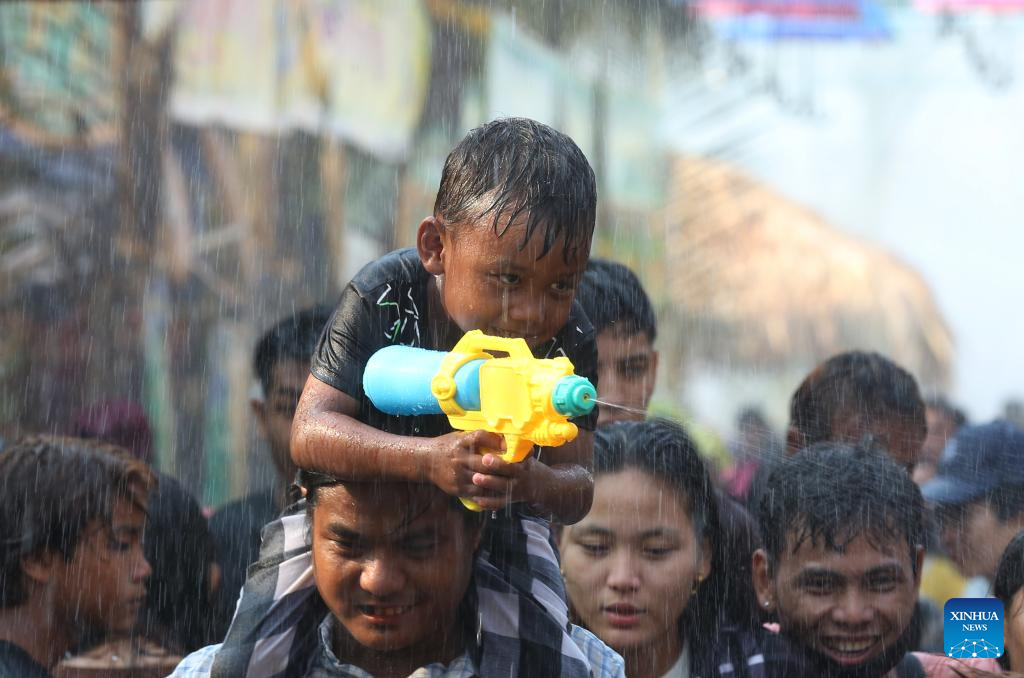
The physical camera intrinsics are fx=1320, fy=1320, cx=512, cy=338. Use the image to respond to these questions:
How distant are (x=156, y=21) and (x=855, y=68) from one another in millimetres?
5814

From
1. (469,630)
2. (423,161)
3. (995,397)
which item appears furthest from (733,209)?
(469,630)

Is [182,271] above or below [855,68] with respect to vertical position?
below

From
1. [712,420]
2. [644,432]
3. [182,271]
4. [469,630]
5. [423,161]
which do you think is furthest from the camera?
[712,420]

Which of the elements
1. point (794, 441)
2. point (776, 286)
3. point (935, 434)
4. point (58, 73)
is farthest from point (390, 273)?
point (776, 286)

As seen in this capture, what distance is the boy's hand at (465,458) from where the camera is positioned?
2207mm

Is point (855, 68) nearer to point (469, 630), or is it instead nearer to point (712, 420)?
point (712, 420)

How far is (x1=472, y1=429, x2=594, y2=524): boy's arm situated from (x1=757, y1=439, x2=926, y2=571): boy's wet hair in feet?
2.80

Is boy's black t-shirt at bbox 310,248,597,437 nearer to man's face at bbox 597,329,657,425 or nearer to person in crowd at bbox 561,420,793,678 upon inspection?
person in crowd at bbox 561,420,793,678

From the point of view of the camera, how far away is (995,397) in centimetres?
1122

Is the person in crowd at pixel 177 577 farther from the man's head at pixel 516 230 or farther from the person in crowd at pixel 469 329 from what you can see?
the man's head at pixel 516 230

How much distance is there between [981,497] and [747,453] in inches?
66.5

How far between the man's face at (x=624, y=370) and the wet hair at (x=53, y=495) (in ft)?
4.56

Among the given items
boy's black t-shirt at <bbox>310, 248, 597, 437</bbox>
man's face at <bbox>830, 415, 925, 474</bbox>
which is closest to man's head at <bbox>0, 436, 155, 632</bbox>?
boy's black t-shirt at <bbox>310, 248, 597, 437</bbox>

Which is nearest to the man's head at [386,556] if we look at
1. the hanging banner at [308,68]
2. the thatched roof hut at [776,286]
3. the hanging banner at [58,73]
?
the hanging banner at [58,73]
